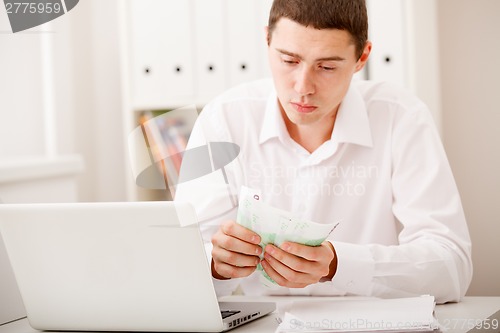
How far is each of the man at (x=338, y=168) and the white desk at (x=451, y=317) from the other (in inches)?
2.1

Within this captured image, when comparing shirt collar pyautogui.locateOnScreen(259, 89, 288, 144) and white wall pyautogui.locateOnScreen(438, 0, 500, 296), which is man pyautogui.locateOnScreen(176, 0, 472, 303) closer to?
shirt collar pyautogui.locateOnScreen(259, 89, 288, 144)

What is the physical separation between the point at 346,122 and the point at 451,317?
563 mm

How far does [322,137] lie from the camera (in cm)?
153

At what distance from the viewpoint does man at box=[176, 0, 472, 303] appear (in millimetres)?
1215

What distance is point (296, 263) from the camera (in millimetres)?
1029

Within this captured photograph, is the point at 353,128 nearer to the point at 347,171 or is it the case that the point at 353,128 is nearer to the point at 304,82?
the point at 347,171

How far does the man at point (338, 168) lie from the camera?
1.21m

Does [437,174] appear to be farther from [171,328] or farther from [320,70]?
[171,328]

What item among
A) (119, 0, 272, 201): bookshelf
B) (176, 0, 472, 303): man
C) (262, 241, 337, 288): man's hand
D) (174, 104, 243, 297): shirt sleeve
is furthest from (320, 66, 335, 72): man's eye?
(119, 0, 272, 201): bookshelf

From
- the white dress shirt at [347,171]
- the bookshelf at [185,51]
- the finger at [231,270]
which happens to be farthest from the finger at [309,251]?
the bookshelf at [185,51]

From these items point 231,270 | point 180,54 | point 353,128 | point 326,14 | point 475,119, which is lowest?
point 475,119

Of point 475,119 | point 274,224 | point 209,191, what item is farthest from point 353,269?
point 475,119

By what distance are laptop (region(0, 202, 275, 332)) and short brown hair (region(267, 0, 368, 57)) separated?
58cm

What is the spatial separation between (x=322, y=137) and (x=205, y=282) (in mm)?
655
